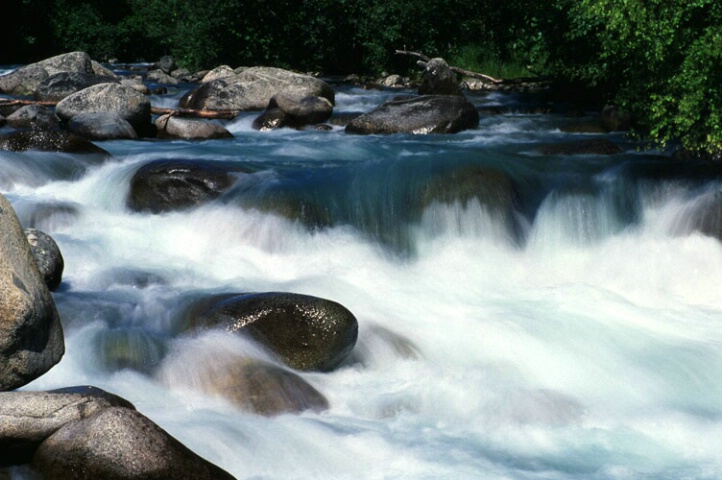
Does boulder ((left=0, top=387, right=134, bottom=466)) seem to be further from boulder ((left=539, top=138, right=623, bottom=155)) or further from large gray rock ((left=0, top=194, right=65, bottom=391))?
boulder ((left=539, top=138, right=623, bottom=155))

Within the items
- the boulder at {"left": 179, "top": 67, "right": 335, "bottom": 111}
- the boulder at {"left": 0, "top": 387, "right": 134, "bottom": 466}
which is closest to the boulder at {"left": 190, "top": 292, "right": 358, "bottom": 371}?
the boulder at {"left": 0, "top": 387, "right": 134, "bottom": 466}

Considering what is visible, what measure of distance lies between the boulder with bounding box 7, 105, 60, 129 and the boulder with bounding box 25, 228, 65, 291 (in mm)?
Answer: 6574

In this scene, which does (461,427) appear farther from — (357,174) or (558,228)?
(357,174)

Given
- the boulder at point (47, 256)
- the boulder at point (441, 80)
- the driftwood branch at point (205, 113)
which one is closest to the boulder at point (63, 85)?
the driftwood branch at point (205, 113)

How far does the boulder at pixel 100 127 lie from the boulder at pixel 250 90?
148 inches

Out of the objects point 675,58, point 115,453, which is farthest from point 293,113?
point 115,453

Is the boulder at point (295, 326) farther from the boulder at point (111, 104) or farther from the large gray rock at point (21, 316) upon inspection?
the boulder at point (111, 104)

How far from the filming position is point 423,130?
47.2 ft

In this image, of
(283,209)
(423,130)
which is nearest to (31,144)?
(283,209)

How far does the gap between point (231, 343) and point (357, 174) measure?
15.7 ft

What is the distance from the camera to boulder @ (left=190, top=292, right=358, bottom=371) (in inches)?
264

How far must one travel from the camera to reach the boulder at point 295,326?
671 centimetres

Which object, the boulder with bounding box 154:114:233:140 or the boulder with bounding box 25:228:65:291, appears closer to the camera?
the boulder with bounding box 25:228:65:291

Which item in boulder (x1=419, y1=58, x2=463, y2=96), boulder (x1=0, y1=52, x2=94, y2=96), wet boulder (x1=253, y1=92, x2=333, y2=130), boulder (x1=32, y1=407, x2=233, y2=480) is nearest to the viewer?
boulder (x1=32, y1=407, x2=233, y2=480)
